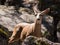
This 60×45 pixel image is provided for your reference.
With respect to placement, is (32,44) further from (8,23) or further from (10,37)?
(8,23)

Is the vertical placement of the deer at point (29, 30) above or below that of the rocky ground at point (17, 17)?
above

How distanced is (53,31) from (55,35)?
0.29 m

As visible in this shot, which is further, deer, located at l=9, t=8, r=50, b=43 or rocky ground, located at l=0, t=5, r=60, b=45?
rocky ground, located at l=0, t=5, r=60, b=45

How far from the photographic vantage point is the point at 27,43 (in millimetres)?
7500

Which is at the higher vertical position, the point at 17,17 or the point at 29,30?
the point at 29,30

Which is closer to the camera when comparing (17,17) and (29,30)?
(29,30)

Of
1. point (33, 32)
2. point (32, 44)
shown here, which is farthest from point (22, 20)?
point (32, 44)

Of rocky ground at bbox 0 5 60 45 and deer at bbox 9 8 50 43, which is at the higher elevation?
deer at bbox 9 8 50 43

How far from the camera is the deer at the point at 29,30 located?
11755 millimetres

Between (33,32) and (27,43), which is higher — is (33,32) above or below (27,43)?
below

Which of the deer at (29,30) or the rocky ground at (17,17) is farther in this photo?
the rocky ground at (17,17)

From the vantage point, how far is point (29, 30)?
12609 millimetres

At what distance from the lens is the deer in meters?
11.8

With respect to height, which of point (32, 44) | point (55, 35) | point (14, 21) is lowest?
point (55, 35)
